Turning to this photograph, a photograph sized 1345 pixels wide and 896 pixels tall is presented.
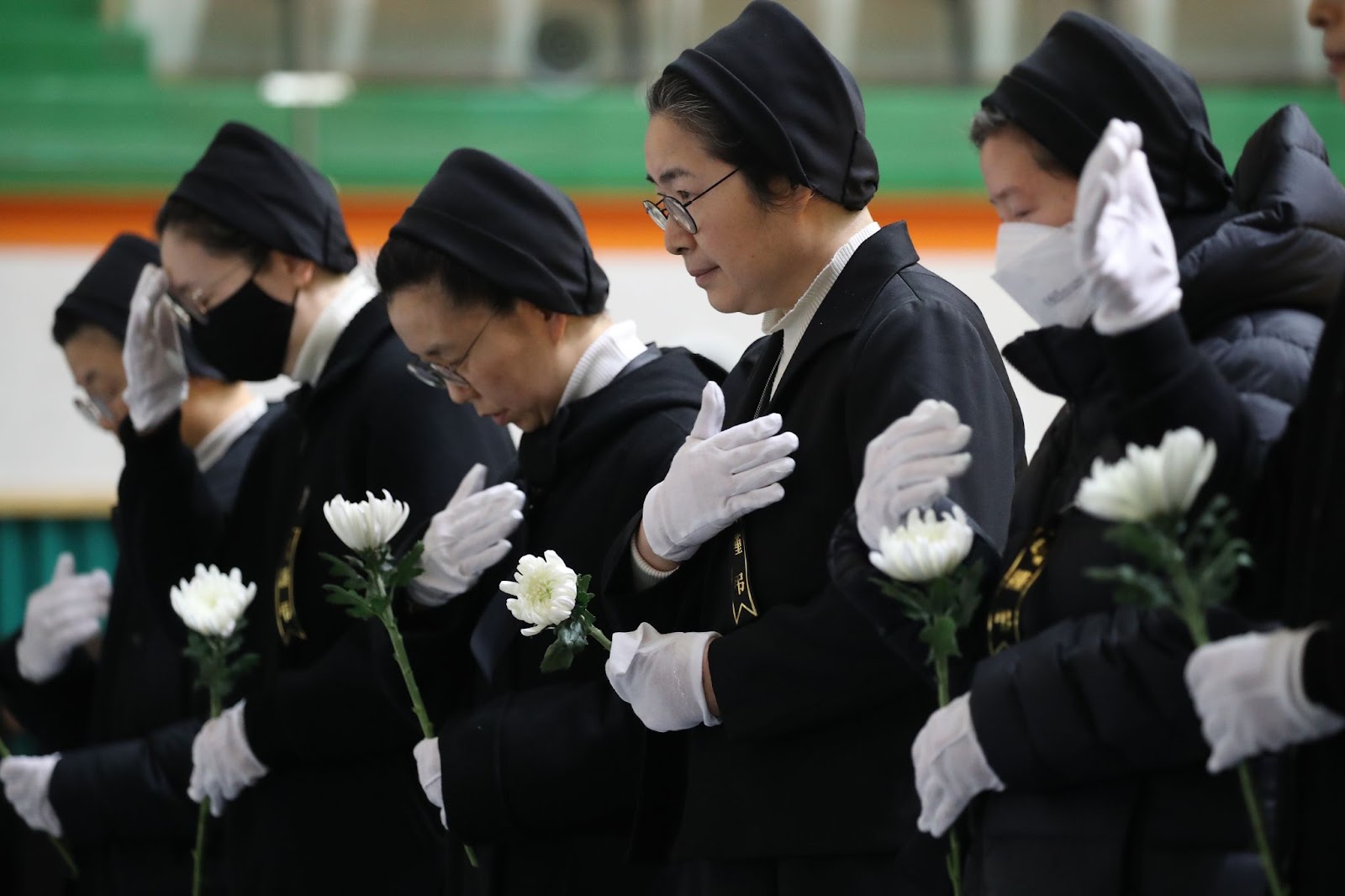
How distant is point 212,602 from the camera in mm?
3330

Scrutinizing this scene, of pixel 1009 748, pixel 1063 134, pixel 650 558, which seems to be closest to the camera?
pixel 1009 748

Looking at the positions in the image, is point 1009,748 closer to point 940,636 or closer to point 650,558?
point 940,636

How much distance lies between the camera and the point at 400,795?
3498mm

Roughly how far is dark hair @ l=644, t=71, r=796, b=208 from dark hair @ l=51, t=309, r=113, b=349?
240cm

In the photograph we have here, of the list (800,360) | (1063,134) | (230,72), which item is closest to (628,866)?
(800,360)

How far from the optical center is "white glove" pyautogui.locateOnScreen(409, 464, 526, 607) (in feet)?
10.1

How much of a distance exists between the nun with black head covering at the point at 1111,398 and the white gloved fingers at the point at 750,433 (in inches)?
10.6

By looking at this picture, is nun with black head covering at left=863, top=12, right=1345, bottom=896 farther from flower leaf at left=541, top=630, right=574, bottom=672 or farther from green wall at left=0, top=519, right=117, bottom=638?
green wall at left=0, top=519, right=117, bottom=638

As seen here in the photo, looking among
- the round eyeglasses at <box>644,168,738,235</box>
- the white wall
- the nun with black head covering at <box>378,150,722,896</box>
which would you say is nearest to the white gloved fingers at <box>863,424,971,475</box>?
the round eyeglasses at <box>644,168,738,235</box>

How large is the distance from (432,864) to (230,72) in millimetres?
5152

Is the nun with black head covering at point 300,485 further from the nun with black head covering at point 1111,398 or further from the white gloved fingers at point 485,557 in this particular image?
the nun with black head covering at point 1111,398

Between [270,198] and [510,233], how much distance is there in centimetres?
94

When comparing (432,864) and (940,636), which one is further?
(432,864)

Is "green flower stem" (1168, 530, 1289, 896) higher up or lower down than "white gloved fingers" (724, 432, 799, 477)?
higher up
